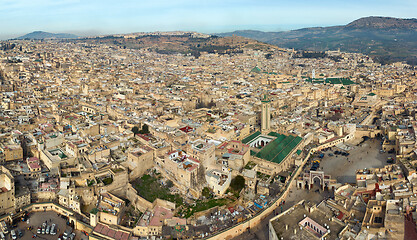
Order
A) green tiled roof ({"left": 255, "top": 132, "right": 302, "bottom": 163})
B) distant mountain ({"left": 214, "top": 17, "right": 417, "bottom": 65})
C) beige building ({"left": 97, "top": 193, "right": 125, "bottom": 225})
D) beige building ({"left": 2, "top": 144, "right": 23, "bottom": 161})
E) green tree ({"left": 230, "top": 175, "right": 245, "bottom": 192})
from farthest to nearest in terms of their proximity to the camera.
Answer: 1. distant mountain ({"left": 214, "top": 17, "right": 417, "bottom": 65})
2. green tiled roof ({"left": 255, "top": 132, "right": 302, "bottom": 163})
3. beige building ({"left": 2, "top": 144, "right": 23, "bottom": 161})
4. green tree ({"left": 230, "top": 175, "right": 245, "bottom": 192})
5. beige building ({"left": 97, "top": 193, "right": 125, "bottom": 225})

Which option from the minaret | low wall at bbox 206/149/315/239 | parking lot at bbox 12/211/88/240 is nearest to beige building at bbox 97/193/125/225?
parking lot at bbox 12/211/88/240

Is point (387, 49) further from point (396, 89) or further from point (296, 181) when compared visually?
point (296, 181)

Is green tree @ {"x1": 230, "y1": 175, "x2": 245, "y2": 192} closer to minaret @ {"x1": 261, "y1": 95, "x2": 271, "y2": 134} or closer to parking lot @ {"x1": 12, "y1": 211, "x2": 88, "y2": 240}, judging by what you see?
minaret @ {"x1": 261, "y1": 95, "x2": 271, "y2": 134}

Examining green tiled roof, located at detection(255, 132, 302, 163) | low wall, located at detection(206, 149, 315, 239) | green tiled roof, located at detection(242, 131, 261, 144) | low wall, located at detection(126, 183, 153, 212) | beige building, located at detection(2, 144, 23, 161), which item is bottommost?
low wall, located at detection(206, 149, 315, 239)

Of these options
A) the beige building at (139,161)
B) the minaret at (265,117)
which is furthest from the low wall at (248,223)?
the minaret at (265,117)

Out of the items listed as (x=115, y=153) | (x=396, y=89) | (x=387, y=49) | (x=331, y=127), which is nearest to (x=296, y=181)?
(x=331, y=127)

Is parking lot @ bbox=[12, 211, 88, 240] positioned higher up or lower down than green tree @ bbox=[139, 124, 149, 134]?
lower down
